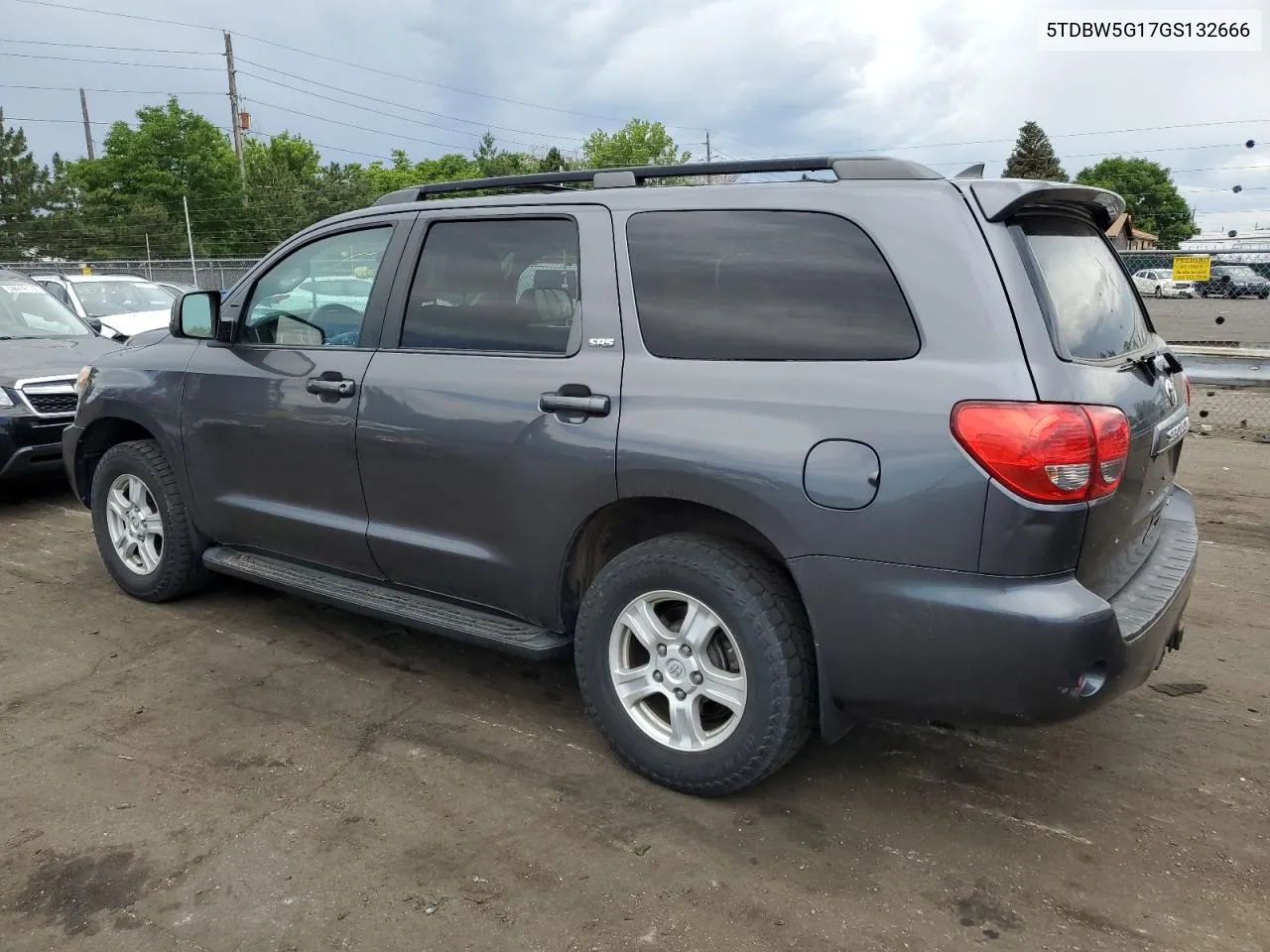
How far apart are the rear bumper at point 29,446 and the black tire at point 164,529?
2.24 meters

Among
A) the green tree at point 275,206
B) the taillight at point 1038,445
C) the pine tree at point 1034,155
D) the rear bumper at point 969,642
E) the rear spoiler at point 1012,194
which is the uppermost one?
the pine tree at point 1034,155

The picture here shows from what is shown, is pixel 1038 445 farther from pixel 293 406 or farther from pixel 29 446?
pixel 29 446

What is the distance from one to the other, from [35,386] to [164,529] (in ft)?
10.2

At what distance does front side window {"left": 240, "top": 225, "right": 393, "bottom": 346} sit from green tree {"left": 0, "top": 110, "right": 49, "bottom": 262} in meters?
59.4

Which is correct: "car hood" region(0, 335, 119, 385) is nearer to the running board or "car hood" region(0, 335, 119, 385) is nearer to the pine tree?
the running board

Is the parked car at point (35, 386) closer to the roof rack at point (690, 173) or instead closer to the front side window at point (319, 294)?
the front side window at point (319, 294)

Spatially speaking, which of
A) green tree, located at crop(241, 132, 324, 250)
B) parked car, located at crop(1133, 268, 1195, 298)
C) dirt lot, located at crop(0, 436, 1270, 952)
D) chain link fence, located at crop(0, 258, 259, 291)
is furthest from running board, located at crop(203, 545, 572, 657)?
green tree, located at crop(241, 132, 324, 250)

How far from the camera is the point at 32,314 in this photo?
8.27 metres

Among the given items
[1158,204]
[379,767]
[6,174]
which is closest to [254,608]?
[379,767]

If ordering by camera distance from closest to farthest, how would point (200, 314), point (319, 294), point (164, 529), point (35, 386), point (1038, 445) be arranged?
point (1038, 445), point (319, 294), point (200, 314), point (164, 529), point (35, 386)

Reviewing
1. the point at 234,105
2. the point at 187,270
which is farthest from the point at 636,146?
the point at 187,270

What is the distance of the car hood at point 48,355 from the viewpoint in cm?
709

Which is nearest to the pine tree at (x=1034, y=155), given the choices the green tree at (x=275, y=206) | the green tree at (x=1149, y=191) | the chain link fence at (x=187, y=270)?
the green tree at (x=1149, y=191)

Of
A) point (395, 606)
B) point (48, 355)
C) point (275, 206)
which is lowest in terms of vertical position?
point (395, 606)
